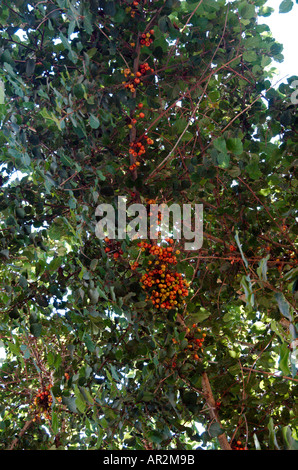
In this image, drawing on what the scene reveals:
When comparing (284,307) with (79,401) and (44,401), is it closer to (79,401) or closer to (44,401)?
(79,401)

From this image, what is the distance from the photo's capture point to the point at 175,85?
194 centimetres

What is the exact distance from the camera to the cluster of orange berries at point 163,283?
1855 mm

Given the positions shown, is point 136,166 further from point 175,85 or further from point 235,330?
point 235,330

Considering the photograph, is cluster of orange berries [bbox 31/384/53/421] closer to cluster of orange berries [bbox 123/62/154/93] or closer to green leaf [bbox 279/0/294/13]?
cluster of orange berries [bbox 123/62/154/93]

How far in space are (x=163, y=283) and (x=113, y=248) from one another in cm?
34

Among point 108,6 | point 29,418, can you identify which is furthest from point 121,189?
point 29,418

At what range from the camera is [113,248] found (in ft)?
6.68

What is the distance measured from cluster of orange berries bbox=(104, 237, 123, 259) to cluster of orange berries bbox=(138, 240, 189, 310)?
18 centimetres

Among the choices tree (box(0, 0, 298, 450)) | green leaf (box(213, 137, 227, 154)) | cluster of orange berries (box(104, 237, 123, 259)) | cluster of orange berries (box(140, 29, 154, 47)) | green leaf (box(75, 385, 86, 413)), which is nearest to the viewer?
green leaf (box(75, 385, 86, 413))

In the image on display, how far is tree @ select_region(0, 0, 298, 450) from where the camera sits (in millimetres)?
1647

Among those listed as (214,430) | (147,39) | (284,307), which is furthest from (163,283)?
(147,39)

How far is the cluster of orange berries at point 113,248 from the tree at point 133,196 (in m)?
0.01

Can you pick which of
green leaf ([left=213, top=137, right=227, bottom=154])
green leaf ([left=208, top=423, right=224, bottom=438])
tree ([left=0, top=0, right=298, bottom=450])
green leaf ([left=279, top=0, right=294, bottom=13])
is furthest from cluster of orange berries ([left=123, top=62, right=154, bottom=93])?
green leaf ([left=208, top=423, right=224, bottom=438])

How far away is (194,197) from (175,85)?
57 cm
